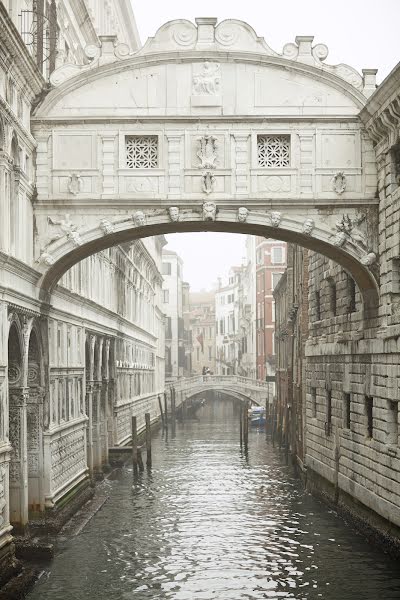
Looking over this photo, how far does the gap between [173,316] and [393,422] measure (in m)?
67.6

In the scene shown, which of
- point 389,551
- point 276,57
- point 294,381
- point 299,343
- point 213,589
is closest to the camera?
point 213,589

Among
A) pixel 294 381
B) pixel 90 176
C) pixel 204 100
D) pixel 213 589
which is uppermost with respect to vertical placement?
pixel 204 100

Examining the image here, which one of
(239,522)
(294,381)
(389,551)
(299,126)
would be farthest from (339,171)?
(294,381)

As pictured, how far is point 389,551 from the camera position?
17.7 metres

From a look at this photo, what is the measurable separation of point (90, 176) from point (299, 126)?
4061 millimetres

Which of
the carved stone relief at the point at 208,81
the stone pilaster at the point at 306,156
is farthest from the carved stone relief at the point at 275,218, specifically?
the carved stone relief at the point at 208,81

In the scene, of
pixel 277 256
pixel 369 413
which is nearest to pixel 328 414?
pixel 369 413

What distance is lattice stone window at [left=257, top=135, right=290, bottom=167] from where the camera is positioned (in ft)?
62.5

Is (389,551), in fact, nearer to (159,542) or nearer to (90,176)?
(159,542)

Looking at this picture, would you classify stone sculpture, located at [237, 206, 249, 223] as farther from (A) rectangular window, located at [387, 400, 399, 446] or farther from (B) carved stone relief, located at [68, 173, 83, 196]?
(A) rectangular window, located at [387, 400, 399, 446]

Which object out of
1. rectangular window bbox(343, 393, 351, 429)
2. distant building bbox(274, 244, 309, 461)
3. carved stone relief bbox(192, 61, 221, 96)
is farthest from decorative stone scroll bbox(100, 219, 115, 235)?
distant building bbox(274, 244, 309, 461)

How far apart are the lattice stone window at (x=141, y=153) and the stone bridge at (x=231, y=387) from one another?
37.4 metres

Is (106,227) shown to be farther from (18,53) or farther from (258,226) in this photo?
(18,53)

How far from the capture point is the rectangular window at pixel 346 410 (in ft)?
71.8
